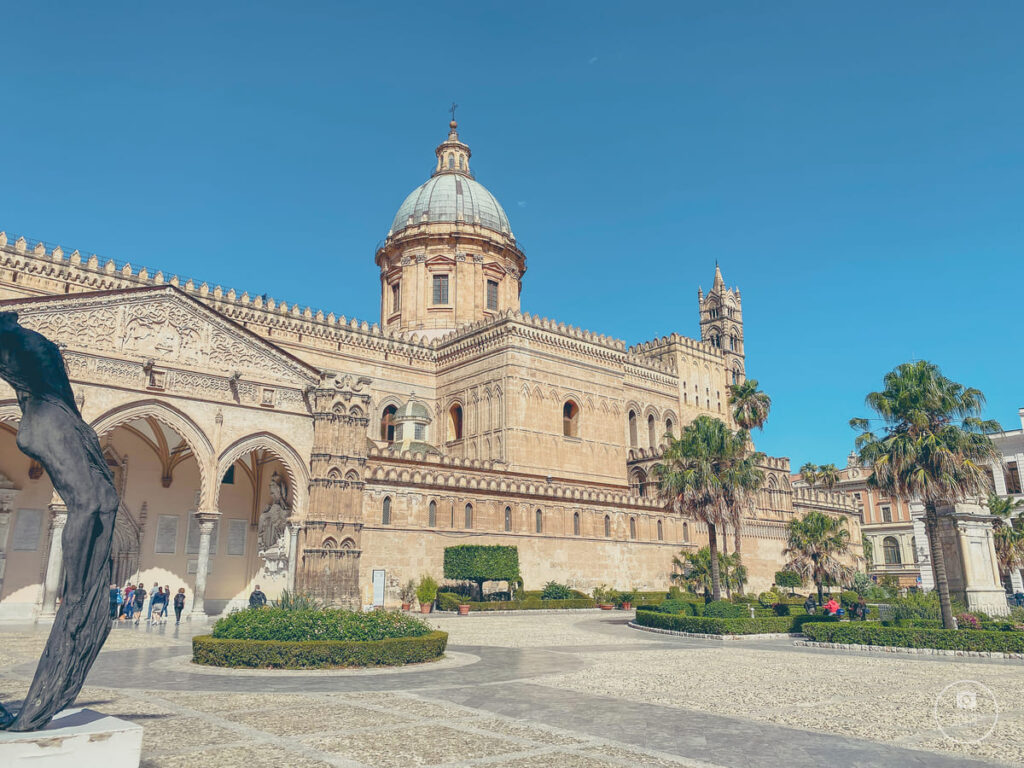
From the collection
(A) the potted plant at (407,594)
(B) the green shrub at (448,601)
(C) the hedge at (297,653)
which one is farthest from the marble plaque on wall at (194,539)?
(C) the hedge at (297,653)

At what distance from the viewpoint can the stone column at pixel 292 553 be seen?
2839 cm

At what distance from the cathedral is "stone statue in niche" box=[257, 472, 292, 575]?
106 mm

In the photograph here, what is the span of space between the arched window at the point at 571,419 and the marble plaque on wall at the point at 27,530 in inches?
1098

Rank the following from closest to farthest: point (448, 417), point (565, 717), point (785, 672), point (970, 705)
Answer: point (565, 717) → point (970, 705) → point (785, 672) → point (448, 417)

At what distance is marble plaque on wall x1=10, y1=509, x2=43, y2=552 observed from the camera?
27422 mm

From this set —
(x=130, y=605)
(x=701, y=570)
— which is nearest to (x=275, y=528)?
(x=130, y=605)

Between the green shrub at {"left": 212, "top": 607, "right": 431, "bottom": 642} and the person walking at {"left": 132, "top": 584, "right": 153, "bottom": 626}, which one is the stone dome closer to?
the person walking at {"left": 132, "top": 584, "right": 153, "bottom": 626}

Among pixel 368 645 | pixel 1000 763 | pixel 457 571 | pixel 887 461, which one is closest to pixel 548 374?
pixel 457 571

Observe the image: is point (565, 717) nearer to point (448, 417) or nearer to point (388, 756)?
point (388, 756)

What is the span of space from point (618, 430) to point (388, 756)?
A: 1663 inches

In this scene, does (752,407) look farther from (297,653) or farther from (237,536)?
(297,653)

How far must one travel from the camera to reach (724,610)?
2497cm

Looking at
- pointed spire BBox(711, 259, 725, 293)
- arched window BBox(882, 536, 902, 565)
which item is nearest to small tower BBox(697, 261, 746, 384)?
pointed spire BBox(711, 259, 725, 293)

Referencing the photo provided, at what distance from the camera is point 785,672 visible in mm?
14344
